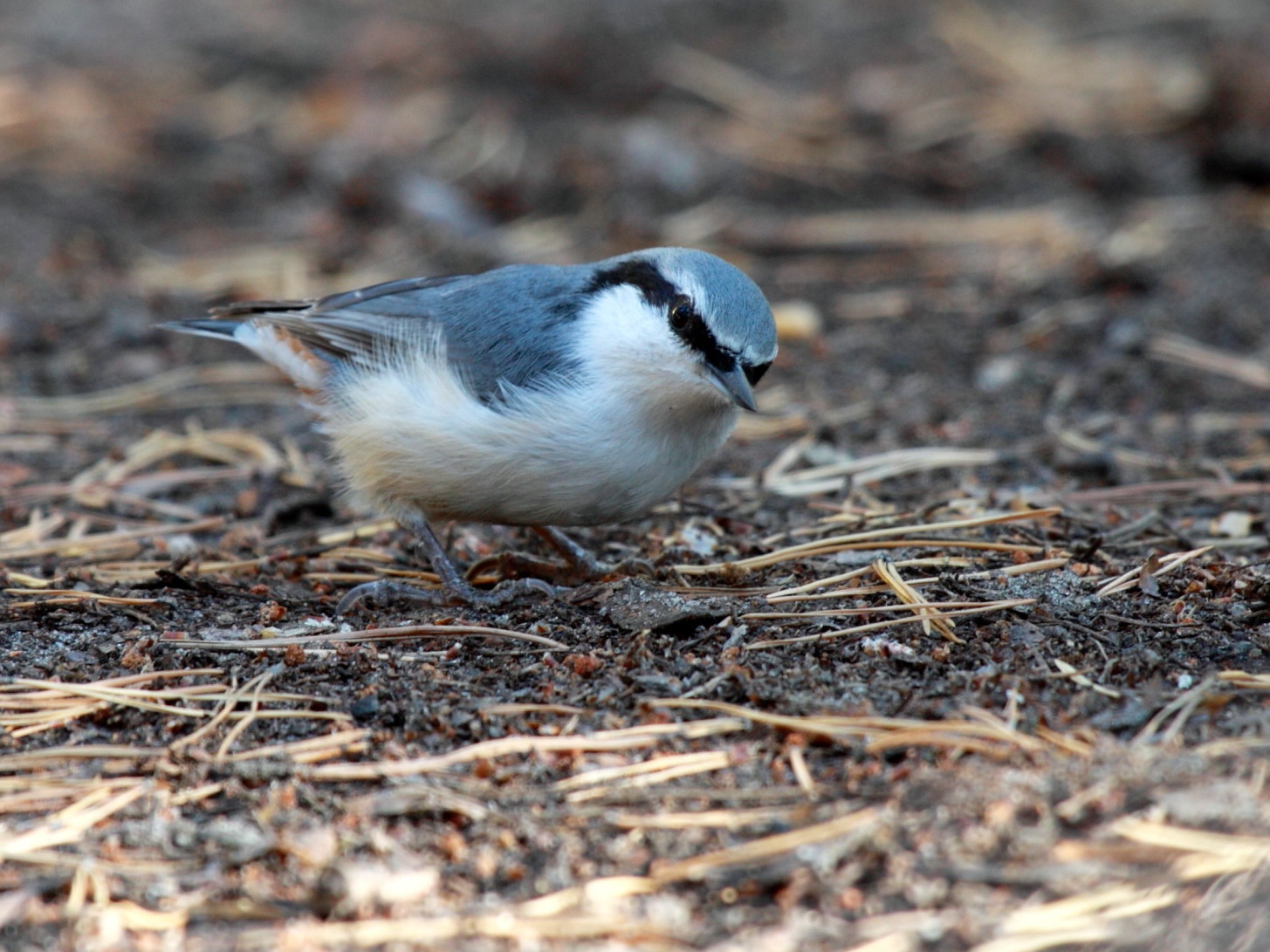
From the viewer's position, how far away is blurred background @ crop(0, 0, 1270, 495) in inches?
225

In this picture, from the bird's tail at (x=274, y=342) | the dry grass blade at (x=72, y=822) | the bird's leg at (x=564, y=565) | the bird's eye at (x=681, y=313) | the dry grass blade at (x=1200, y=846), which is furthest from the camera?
the bird's tail at (x=274, y=342)

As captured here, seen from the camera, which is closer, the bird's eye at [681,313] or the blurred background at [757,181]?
the bird's eye at [681,313]

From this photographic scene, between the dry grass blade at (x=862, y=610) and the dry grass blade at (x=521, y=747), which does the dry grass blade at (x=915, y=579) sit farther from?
the dry grass blade at (x=521, y=747)

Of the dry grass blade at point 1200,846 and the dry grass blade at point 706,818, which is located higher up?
the dry grass blade at point 706,818

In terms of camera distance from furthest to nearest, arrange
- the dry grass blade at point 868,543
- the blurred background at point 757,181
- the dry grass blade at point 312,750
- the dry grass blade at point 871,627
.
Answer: the blurred background at point 757,181, the dry grass blade at point 868,543, the dry grass blade at point 871,627, the dry grass blade at point 312,750

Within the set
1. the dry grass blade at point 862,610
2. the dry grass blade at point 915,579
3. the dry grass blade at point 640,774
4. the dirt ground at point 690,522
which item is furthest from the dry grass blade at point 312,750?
the dry grass blade at point 915,579

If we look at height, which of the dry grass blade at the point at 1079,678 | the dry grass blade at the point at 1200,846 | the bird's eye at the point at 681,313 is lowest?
the dry grass blade at the point at 1200,846

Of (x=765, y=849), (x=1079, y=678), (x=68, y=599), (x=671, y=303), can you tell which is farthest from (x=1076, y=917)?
(x=68, y=599)

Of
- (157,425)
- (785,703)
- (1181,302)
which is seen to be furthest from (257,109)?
(785,703)

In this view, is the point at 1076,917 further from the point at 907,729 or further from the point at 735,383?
the point at 735,383

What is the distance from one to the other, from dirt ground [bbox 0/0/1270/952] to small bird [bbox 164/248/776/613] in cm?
30

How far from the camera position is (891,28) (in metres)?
10.1

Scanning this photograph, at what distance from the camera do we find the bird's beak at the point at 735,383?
3.55 metres

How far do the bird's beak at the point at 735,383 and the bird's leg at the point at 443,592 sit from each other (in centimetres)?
77
